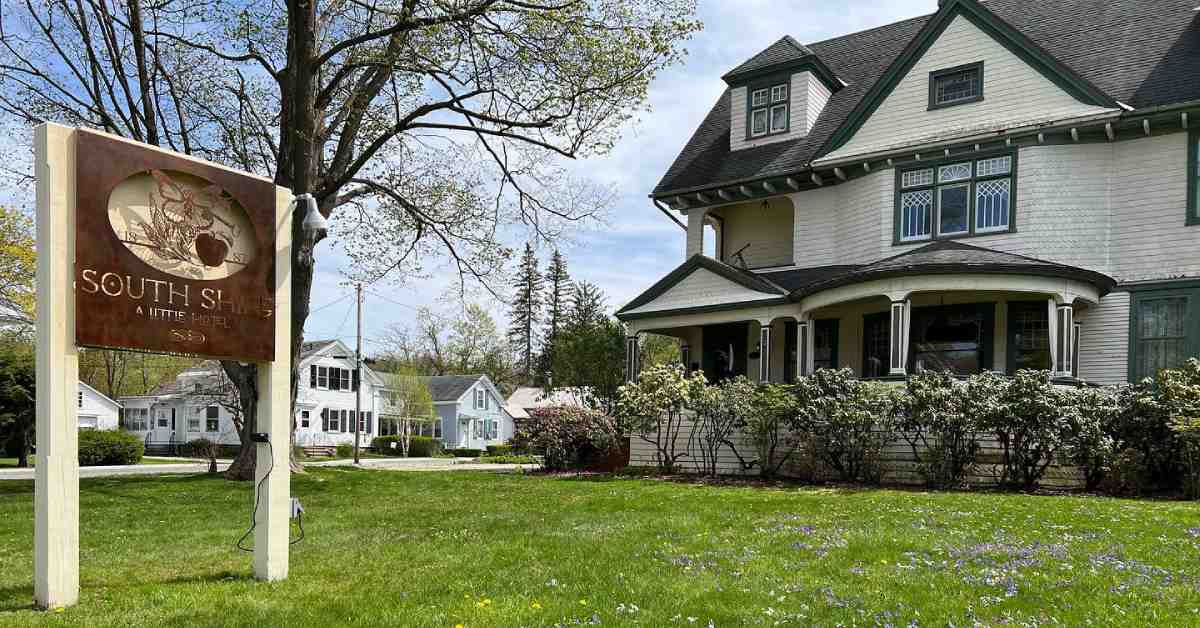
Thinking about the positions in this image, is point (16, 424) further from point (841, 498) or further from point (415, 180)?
point (841, 498)

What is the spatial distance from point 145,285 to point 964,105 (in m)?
16.5

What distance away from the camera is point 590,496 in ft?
45.4

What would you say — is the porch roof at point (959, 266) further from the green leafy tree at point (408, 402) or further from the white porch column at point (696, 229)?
the green leafy tree at point (408, 402)

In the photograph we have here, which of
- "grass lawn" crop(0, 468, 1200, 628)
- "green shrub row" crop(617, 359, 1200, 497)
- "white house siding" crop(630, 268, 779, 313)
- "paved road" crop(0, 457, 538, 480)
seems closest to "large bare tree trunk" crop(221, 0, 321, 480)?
"paved road" crop(0, 457, 538, 480)

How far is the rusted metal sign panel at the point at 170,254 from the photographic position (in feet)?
20.3

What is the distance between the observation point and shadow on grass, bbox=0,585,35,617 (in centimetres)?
620

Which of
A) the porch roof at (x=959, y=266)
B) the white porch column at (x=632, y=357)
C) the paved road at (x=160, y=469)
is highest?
the porch roof at (x=959, y=266)

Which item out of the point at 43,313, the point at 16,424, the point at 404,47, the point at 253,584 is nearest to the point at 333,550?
the point at 253,584

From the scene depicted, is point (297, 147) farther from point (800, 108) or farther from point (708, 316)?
point (800, 108)

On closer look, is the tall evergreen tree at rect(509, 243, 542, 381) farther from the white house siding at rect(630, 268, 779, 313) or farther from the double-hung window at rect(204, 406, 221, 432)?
the white house siding at rect(630, 268, 779, 313)

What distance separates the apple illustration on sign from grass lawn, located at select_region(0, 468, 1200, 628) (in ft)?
7.90

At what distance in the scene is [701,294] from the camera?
2081cm

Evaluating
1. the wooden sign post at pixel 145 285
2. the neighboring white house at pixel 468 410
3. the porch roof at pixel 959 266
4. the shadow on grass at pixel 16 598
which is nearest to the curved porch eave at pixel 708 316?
the porch roof at pixel 959 266

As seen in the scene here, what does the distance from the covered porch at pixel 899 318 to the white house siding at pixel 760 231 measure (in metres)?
1.69
